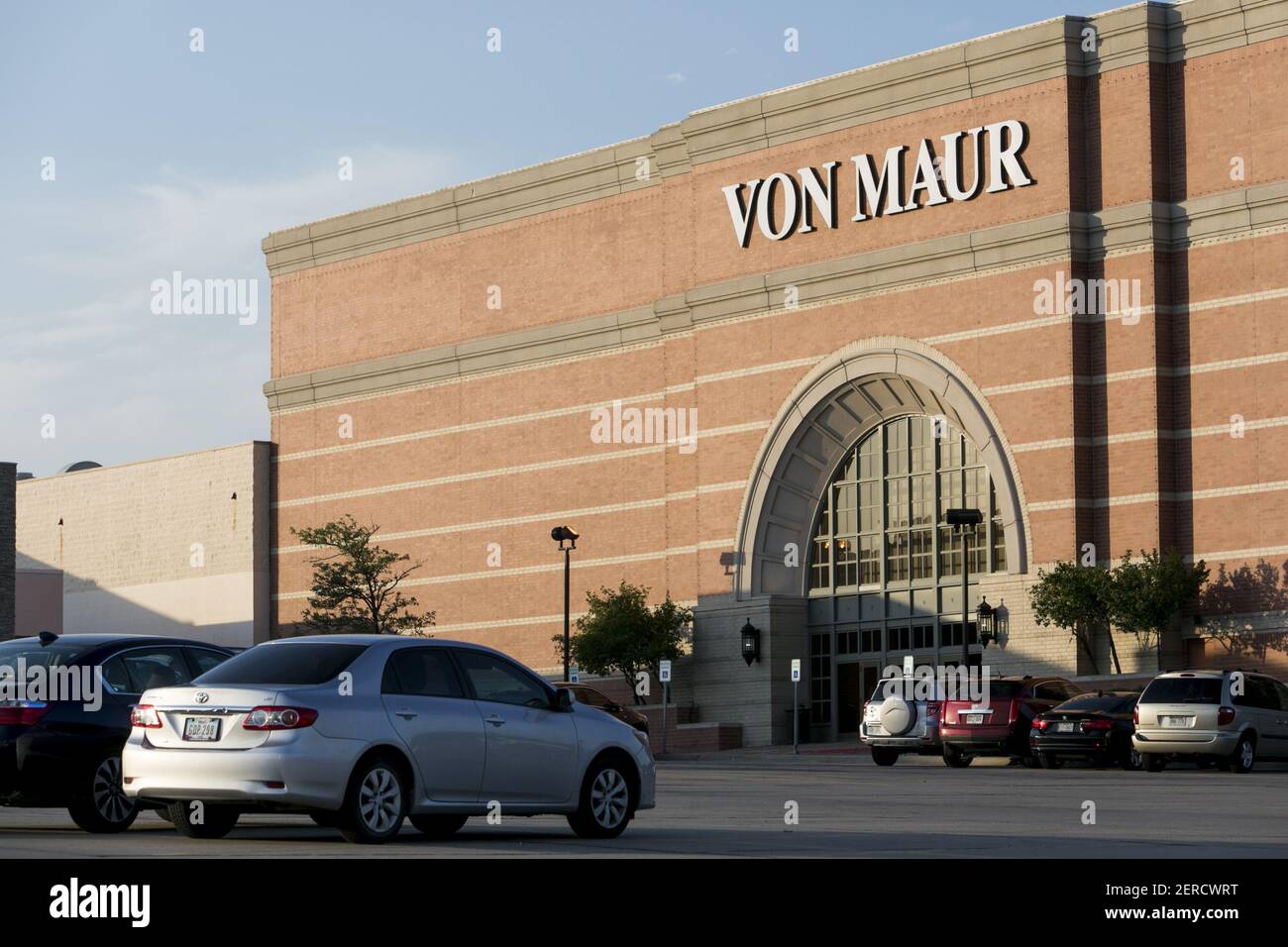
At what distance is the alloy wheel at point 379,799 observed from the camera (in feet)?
50.0

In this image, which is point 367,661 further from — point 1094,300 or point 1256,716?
point 1094,300

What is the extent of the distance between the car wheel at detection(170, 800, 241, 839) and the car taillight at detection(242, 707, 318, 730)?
42.1 inches

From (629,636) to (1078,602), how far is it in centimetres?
1272

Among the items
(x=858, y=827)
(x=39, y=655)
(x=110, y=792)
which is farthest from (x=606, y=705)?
(x=110, y=792)

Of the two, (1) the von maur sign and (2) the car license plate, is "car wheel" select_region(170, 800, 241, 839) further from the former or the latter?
(1) the von maur sign

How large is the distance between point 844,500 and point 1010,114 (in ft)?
35.2

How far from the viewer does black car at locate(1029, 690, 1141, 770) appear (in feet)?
112

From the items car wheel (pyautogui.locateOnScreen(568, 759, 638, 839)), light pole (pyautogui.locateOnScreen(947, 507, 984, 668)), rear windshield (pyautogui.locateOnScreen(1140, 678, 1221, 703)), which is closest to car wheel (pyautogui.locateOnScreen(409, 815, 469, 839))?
car wheel (pyautogui.locateOnScreen(568, 759, 638, 839))

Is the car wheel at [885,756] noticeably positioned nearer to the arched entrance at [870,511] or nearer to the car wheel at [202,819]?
the arched entrance at [870,511]

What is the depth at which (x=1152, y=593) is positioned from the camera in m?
43.2

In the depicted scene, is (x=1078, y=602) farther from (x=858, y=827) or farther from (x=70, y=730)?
(x=70, y=730)

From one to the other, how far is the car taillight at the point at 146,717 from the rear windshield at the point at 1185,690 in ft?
67.8

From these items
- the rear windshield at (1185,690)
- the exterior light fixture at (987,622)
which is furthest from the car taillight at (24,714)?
the exterior light fixture at (987,622)
